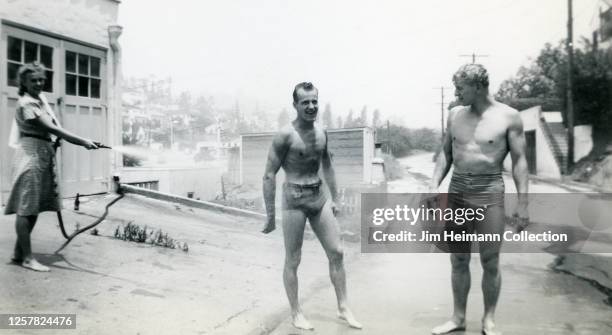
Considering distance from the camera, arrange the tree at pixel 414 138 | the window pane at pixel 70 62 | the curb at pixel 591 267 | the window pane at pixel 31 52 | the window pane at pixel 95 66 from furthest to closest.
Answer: the tree at pixel 414 138 < the window pane at pixel 95 66 < the window pane at pixel 70 62 < the window pane at pixel 31 52 < the curb at pixel 591 267

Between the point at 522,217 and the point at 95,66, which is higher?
the point at 95,66

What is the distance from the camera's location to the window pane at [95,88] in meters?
5.52

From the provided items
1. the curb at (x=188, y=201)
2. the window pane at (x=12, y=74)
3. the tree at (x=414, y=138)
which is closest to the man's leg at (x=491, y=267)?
the curb at (x=188, y=201)

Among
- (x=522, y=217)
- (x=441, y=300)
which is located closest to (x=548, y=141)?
(x=441, y=300)

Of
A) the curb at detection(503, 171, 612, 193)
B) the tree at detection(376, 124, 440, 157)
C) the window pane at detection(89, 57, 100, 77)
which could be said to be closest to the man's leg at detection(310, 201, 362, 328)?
the window pane at detection(89, 57, 100, 77)

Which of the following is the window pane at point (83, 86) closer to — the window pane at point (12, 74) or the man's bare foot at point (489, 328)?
the window pane at point (12, 74)

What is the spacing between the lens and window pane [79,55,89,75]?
17.6 feet

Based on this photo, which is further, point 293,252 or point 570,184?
point 570,184

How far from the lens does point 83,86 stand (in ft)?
17.8

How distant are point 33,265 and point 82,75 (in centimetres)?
302

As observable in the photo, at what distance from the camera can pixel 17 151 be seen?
316 cm

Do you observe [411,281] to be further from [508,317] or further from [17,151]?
[17,151]

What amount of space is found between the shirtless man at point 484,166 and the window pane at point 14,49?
14.0ft

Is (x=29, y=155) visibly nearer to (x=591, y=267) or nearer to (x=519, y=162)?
(x=519, y=162)
